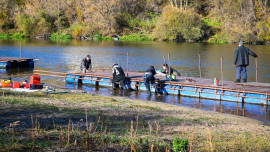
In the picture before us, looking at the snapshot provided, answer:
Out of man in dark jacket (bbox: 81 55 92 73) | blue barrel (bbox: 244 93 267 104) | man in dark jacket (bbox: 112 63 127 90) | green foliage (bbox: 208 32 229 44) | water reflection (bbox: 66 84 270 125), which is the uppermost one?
green foliage (bbox: 208 32 229 44)

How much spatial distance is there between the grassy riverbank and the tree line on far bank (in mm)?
58351

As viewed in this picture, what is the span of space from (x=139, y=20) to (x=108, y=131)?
78007mm

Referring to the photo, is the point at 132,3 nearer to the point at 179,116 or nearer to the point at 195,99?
the point at 195,99

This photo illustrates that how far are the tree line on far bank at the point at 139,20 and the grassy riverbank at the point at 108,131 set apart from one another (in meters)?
58.4

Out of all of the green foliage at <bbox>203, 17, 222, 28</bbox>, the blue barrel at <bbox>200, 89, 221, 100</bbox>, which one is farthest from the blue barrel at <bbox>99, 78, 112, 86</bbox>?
A: the green foliage at <bbox>203, 17, 222, 28</bbox>

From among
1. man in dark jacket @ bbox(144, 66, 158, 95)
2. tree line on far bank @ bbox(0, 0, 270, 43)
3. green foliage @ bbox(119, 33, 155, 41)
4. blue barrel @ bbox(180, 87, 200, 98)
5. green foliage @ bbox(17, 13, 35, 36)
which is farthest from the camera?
green foliage @ bbox(17, 13, 35, 36)

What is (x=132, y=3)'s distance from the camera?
292 ft

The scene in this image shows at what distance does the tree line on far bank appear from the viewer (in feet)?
230

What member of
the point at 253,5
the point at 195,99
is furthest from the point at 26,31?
the point at 195,99

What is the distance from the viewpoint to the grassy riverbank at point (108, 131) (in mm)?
7773

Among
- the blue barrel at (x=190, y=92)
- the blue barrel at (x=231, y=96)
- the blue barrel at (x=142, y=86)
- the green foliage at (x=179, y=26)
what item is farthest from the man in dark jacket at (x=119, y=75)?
the green foliage at (x=179, y=26)

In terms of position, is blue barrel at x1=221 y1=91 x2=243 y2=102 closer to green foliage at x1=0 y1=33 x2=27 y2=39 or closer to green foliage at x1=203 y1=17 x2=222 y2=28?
green foliage at x1=203 y1=17 x2=222 y2=28

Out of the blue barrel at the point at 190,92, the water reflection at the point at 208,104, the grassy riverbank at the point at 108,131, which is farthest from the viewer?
the blue barrel at the point at 190,92

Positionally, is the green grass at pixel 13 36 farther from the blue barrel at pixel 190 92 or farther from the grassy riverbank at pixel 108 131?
the grassy riverbank at pixel 108 131
